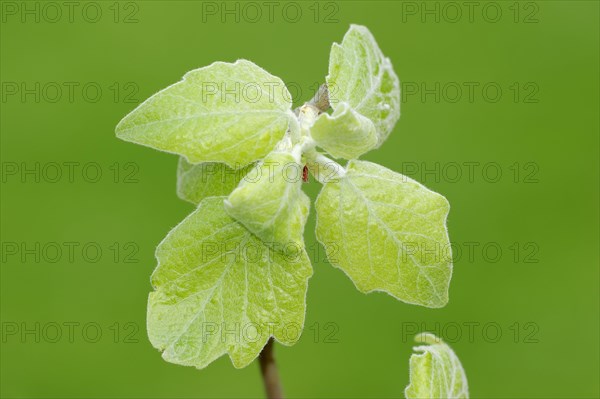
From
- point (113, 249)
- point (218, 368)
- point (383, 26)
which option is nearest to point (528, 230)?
point (383, 26)

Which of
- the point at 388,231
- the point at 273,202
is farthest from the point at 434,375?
the point at 273,202

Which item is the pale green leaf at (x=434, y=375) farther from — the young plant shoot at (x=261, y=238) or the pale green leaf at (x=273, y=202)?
the pale green leaf at (x=273, y=202)

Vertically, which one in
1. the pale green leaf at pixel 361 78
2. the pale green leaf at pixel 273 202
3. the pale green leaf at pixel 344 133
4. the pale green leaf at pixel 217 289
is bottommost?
the pale green leaf at pixel 217 289

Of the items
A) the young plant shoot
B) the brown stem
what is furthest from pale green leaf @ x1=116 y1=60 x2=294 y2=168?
the brown stem

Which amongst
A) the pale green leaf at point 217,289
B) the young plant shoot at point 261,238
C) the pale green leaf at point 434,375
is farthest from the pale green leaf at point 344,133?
the pale green leaf at point 434,375

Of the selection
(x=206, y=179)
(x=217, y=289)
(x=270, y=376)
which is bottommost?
(x=270, y=376)

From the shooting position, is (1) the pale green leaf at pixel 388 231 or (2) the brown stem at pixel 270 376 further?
(2) the brown stem at pixel 270 376

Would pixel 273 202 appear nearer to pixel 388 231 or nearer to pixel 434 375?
pixel 388 231
